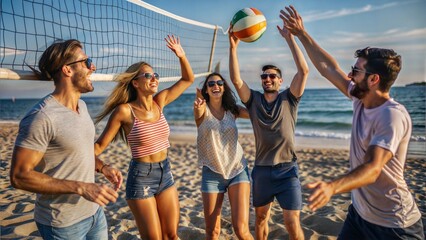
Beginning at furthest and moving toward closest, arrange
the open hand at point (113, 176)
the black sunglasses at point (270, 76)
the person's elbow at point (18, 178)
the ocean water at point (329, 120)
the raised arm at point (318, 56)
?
the ocean water at point (329, 120)
the black sunglasses at point (270, 76)
the raised arm at point (318, 56)
the open hand at point (113, 176)
the person's elbow at point (18, 178)

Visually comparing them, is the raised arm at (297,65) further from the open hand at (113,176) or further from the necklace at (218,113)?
the open hand at (113,176)

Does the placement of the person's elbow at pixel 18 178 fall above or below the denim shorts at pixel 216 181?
above

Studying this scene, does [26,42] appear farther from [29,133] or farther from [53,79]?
[29,133]

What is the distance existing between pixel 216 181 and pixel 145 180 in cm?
68

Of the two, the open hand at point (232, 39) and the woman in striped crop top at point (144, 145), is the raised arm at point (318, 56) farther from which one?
the woman in striped crop top at point (144, 145)

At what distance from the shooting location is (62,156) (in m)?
2.22

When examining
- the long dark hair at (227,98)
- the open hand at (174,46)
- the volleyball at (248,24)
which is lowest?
the long dark hair at (227,98)

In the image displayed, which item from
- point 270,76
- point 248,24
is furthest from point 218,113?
point 248,24

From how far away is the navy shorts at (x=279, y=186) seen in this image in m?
3.25

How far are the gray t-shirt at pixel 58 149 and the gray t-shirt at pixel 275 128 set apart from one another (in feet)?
5.24

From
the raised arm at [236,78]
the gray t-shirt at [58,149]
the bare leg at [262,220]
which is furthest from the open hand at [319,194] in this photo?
the raised arm at [236,78]

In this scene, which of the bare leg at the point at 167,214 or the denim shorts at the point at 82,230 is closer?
the denim shorts at the point at 82,230

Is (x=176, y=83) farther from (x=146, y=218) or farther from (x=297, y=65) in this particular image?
(x=146, y=218)

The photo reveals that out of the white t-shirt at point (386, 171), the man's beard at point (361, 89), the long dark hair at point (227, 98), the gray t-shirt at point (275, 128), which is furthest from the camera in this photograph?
the long dark hair at point (227, 98)
